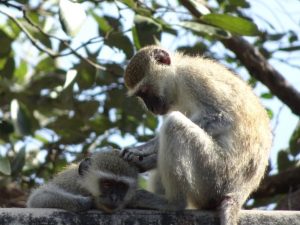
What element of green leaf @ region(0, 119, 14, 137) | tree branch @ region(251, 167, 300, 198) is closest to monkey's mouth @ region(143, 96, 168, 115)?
green leaf @ region(0, 119, 14, 137)

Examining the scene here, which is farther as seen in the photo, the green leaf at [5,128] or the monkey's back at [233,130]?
the green leaf at [5,128]

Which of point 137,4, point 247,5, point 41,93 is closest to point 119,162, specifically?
point 137,4

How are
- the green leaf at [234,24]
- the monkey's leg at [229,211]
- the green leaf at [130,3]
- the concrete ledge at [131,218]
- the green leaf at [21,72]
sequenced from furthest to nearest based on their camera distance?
the green leaf at [21,72] → the green leaf at [234,24] → the green leaf at [130,3] → the monkey's leg at [229,211] → the concrete ledge at [131,218]

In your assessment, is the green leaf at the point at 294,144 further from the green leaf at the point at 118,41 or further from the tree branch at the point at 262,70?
the green leaf at the point at 118,41

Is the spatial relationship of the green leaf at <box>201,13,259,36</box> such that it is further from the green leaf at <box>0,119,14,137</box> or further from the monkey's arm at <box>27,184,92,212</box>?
the monkey's arm at <box>27,184,92,212</box>

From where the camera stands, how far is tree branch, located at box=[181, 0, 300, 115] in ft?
27.8

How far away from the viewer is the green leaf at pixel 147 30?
7652 mm

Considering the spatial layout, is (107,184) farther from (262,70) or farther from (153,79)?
(262,70)

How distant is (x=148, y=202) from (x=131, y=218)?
498 millimetres

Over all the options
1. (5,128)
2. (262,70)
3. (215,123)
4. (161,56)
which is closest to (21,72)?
(5,128)

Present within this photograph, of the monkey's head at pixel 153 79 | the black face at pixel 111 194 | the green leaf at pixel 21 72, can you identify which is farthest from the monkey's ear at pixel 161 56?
the green leaf at pixel 21 72

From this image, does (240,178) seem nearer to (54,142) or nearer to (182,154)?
(182,154)

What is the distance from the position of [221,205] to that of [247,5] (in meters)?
2.63

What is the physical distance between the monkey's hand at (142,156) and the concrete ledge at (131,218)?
0.64 meters
